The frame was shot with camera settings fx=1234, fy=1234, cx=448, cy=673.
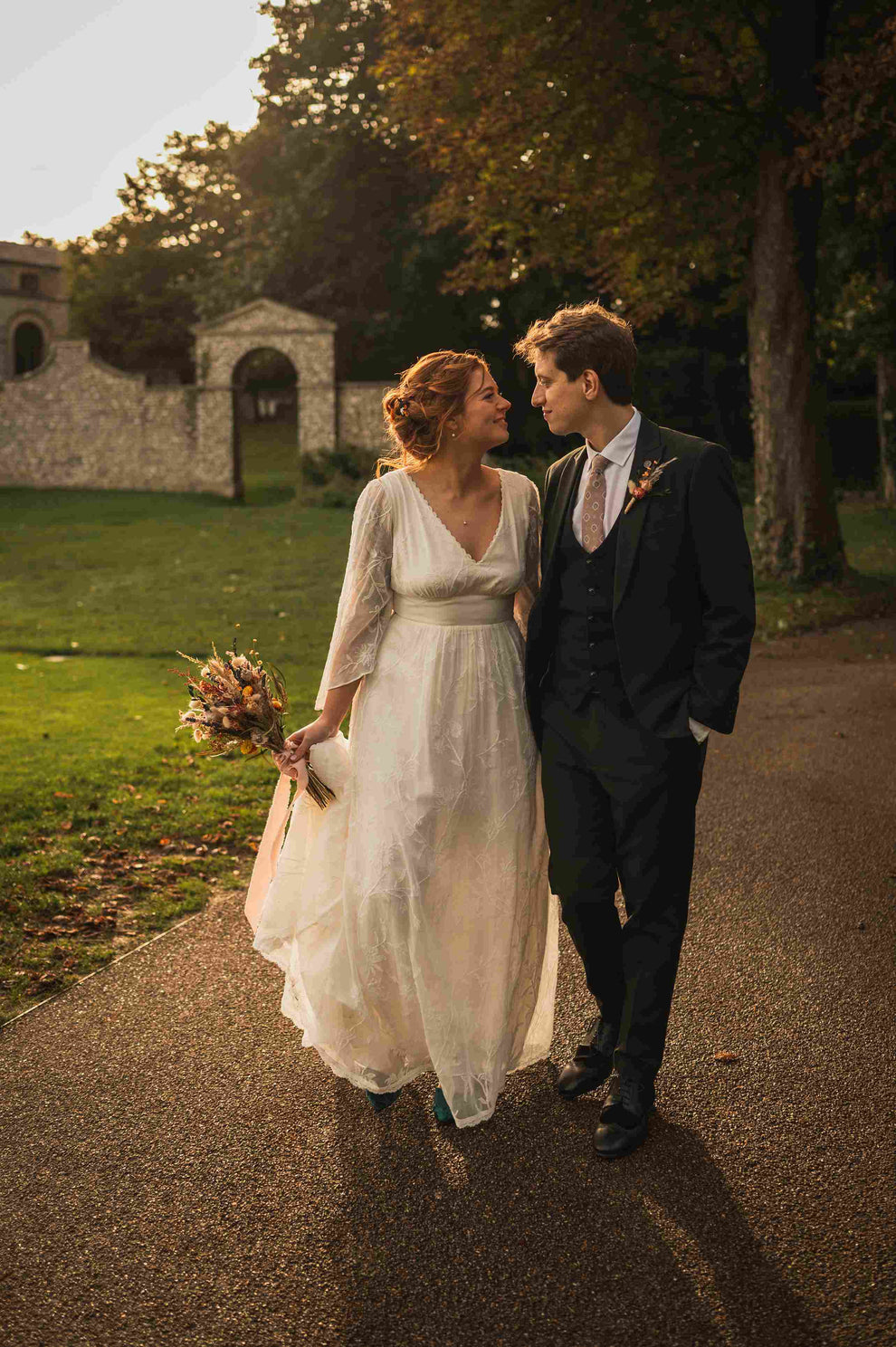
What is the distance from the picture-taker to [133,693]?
10320 millimetres

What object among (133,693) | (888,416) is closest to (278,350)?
(888,416)

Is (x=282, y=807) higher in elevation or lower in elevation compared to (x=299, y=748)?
lower

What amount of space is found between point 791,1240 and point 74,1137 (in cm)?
202

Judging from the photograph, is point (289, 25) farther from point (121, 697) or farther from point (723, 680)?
point (723, 680)

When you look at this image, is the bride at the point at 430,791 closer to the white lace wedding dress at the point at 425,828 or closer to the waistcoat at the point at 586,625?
the white lace wedding dress at the point at 425,828

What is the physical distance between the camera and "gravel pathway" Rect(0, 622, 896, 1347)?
281 cm

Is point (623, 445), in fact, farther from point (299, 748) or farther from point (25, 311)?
point (25, 311)

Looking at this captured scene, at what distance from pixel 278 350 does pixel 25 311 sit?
25.6 metres

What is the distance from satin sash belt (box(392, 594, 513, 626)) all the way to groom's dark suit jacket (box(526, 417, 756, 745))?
444mm

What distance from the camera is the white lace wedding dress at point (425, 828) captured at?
365cm

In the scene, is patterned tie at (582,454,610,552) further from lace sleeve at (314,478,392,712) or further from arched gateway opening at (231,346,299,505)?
arched gateway opening at (231,346,299,505)

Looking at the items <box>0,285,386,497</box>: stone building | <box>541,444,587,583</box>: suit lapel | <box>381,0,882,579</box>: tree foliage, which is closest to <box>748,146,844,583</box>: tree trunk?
<box>381,0,882,579</box>: tree foliage

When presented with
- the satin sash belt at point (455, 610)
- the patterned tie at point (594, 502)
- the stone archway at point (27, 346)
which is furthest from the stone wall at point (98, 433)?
the patterned tie at point (594, 502)

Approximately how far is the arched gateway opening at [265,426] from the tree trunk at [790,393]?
18497 mm
